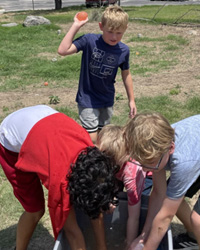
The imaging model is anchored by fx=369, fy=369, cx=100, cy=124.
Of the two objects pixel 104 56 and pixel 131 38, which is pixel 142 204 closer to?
pixel 104 56

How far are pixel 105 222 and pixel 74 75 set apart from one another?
159 inches

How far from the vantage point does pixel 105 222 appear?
6.75ft

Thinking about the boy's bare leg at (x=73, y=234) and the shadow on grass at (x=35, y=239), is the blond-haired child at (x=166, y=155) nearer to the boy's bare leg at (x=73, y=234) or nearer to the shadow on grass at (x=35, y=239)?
the boy's bare leg at (x=73, y=234)

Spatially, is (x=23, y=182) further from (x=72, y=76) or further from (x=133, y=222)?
(x=72, y=76)

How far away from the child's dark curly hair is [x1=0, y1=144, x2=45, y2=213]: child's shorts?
44 centimetres

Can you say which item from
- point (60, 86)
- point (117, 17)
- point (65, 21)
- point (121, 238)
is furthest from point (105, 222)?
point (65, 21)

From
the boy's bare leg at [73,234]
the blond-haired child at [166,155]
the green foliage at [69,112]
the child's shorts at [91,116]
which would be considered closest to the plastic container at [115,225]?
the blond-haired child at [166,155]

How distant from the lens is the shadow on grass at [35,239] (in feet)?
7.76

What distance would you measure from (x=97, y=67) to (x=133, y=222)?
129 centimetres

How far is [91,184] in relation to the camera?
4.79 feet

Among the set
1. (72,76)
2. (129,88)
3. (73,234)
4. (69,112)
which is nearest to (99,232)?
(73,234)

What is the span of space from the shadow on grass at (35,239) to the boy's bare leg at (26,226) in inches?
11.2

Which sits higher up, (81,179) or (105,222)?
(81,179)

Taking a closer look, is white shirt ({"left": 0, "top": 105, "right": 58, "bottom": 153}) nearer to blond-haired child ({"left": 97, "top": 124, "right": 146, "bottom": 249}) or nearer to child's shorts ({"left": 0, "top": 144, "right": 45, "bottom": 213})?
child's shorts ({"left": 0, "top": 144, "right": 45, "bottom": 213})
